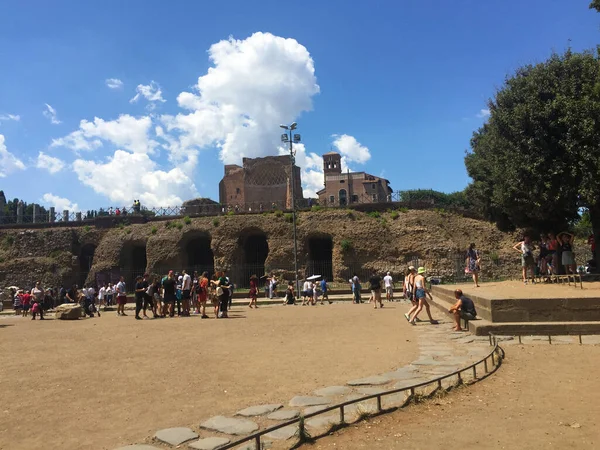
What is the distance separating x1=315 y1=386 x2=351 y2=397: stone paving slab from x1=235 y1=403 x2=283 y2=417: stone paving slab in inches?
22.3

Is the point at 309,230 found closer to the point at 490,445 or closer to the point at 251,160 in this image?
the point at 251,160

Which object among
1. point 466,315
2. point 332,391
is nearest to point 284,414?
point 332,391

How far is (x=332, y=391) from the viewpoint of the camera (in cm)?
497

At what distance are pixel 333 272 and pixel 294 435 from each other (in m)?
27.9

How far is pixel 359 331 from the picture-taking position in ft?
32.5

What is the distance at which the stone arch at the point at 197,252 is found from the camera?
3400cm

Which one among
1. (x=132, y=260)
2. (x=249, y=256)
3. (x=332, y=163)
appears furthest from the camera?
(x=332, y=163)

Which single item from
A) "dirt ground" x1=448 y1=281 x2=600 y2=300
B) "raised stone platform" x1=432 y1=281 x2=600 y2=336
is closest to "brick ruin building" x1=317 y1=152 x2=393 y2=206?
"dirt ground" x1=448 y1=281 x2=600 y2=300

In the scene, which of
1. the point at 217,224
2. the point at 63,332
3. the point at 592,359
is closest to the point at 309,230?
the point at 217,224

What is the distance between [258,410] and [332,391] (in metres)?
0.95

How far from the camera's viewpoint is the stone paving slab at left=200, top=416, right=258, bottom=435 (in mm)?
3873

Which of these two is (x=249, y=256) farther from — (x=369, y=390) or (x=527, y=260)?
(x=369, y=390)

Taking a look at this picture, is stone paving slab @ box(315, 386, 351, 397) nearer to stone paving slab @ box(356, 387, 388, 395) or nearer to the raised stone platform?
stone paving slab @ box(356, 387, 388, 395)

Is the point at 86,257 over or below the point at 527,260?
over
